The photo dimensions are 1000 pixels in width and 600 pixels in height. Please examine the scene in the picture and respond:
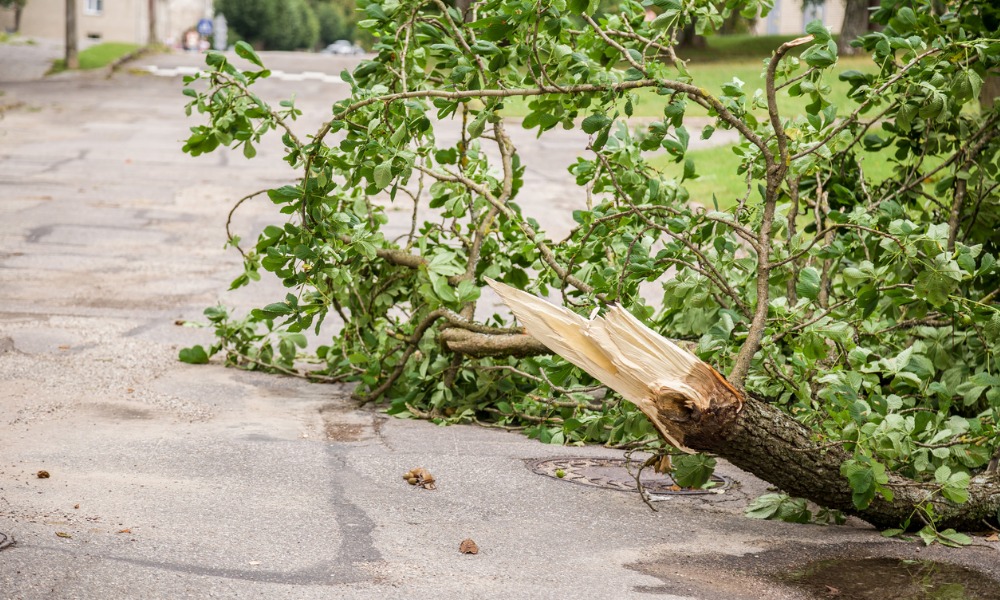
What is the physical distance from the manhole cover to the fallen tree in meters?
0.17

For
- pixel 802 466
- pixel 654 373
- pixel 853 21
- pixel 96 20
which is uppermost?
pixel 853 21

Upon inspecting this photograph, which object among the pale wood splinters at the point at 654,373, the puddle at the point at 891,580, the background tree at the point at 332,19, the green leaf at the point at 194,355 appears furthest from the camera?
the background tree at the point at 332,19

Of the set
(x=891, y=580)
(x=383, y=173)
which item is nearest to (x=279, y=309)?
(x=383, y=173)

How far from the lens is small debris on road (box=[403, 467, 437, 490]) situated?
5137mm

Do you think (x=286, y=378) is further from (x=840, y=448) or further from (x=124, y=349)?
(x=840, y=448)

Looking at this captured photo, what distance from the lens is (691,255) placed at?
532cm

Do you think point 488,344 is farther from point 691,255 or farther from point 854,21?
point 854,21

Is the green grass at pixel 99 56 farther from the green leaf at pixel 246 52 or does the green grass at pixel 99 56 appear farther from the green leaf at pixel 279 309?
the green leaf at pixel 279 309

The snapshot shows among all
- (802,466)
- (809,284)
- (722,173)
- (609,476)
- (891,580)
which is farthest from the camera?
(722,173)

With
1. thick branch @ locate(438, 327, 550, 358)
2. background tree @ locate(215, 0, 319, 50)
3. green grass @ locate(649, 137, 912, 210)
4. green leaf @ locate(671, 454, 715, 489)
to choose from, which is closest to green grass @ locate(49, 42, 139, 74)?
green grass @ locate(649, 137, 912, 210)

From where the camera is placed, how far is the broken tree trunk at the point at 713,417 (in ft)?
14.3

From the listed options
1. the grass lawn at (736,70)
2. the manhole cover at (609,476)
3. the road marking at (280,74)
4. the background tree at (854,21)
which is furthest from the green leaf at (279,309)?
the background tree at (854,21)

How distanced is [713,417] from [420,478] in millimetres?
1461

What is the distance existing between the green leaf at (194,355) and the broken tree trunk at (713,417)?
3.12 m
